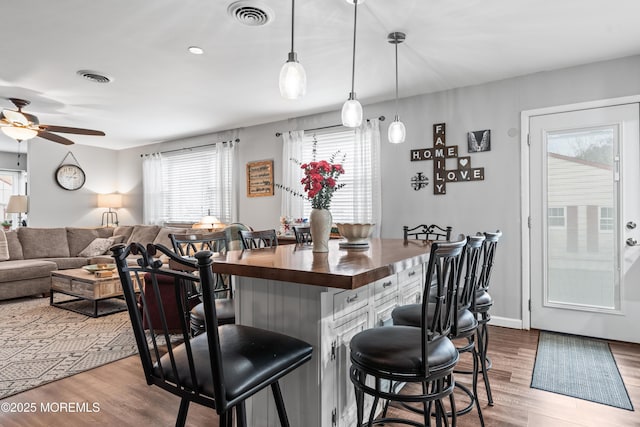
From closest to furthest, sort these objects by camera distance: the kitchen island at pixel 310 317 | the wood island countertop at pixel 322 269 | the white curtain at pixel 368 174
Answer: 1. the wood island countertop at pixel 322 269
2. the kitchen island at pixel 310 317
3. the white curtain at pixel 368 174

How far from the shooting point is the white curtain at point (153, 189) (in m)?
6.79

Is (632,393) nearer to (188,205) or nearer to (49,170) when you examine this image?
(188,205)

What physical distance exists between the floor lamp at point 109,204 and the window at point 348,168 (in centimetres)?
396

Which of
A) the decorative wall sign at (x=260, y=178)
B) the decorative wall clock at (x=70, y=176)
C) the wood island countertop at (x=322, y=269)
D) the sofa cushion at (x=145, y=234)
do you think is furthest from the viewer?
the decorative wall clock at (x=70, y=176)

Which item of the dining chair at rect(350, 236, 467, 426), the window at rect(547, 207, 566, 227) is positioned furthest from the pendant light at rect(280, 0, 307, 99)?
the window at rect(547, 207, 566, 227)

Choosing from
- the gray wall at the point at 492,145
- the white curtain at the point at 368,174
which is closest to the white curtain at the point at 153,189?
the gray wall at the point at 492,145

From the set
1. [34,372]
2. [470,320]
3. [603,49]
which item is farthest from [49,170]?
[603,49]

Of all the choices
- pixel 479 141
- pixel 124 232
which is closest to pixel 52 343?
pixel 124 232

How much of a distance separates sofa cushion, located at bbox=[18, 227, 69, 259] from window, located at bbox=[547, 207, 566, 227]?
21.5 feet

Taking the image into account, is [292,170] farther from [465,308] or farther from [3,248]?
[3,248]

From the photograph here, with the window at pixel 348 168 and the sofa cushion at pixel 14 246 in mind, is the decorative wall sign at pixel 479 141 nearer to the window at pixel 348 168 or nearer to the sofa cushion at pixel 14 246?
the window at pixel 348 168

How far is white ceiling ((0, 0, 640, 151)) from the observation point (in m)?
2.52

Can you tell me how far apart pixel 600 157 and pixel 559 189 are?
1.35 ft

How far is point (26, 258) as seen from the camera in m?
5.46
